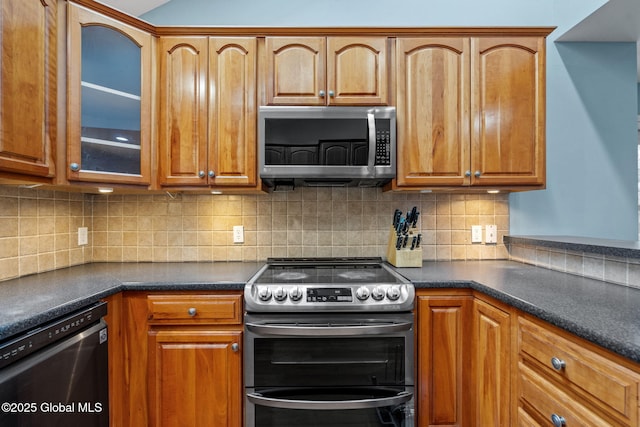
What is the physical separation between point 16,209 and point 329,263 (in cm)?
164

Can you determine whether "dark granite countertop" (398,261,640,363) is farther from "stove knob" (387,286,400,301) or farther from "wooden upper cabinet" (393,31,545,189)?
"wooden upper cabinet" (393,31,545,189)

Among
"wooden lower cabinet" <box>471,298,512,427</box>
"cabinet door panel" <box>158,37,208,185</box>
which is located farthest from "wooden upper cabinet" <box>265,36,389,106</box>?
"wooden lower cabinet" <box>471,298,512,427</box>

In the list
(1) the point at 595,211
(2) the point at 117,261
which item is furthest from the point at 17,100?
(1) the point at 595,211

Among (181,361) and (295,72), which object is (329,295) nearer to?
(181,361)

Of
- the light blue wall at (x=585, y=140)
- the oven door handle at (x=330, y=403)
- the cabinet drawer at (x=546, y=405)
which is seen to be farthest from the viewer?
the light blue wall at (x=585, y=140)

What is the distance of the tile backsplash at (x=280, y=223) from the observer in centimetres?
232

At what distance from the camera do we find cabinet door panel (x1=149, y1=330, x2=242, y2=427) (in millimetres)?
1646

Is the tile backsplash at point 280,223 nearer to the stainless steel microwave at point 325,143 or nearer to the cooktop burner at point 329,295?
the stainless steel microwave at point 325,143

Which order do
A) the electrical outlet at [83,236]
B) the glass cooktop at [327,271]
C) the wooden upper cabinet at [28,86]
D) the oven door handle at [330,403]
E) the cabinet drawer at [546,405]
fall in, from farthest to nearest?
the electrical outlet at [83,236]
the glass cooktop at [327,271]
the oven door handle at [330,403]
the wooden upper cabinet at [28,86]
the cabinet drawer at [546,405]

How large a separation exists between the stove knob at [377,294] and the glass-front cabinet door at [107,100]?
1.35m

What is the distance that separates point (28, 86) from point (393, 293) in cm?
175

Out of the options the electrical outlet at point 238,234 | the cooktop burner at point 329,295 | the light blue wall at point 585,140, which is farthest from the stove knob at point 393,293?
the light blue wall at point 585,140

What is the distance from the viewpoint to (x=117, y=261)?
2.31m

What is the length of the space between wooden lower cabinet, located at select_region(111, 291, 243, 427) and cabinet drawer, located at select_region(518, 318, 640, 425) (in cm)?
120
